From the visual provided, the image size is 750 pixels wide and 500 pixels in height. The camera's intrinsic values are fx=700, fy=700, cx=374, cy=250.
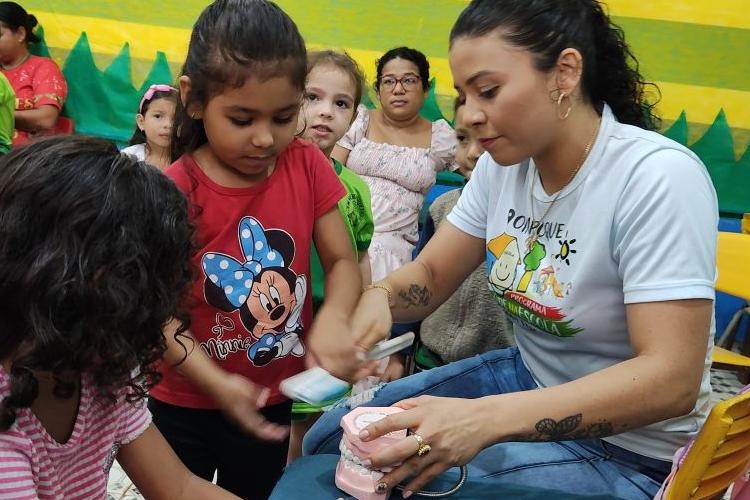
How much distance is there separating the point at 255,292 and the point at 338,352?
21cm

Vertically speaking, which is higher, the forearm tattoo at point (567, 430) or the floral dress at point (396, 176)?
the floral dress at point (396, 176)

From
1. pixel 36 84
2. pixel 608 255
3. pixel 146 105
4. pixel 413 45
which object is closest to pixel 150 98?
pixel 146 105

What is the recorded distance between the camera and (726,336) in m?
3.06

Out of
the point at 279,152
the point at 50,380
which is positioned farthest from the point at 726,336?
the point at 50,380

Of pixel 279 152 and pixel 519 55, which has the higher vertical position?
pixel 519 55

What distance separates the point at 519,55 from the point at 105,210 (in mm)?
659

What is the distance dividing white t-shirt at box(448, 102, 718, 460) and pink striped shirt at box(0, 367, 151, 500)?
641mm

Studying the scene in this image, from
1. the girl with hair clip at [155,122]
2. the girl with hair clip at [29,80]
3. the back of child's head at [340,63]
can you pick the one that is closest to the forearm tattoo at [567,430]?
the back of child's head at [340,63]

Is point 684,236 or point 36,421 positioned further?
point 684,236

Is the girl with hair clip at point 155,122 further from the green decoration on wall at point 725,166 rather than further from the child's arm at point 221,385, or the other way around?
the green decoration on wall at point 725,166

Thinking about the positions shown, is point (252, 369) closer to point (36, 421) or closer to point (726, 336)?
point (36, 421)

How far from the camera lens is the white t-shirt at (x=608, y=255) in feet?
3.23

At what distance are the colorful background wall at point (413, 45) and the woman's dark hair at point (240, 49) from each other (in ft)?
7.17

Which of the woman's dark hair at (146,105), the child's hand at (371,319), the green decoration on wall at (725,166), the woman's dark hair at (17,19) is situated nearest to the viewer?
the child's hand at (371,319)
